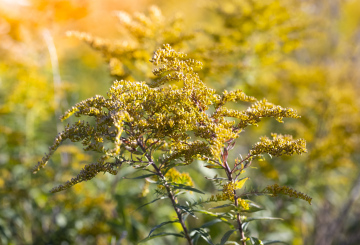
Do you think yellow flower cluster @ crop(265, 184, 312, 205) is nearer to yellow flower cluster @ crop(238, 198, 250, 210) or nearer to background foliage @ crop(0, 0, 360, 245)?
yellow flower cluster @ crop(238, 198, 250, 210)

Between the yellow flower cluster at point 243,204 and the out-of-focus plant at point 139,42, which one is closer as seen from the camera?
the yellow flower cluster at point 243,204

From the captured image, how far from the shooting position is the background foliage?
2891 millimetres

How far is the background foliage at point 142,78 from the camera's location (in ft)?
9.48

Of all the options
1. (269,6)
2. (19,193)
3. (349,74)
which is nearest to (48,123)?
(19,193)

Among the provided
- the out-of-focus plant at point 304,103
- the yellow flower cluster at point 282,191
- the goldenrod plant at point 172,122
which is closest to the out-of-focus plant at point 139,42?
the out-of-focus plant at point 304,103

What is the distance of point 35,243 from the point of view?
291cm

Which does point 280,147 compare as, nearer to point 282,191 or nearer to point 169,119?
point 282,191

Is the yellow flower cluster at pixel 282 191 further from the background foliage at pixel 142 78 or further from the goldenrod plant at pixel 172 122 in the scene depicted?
the background foliage at pixel 142 78

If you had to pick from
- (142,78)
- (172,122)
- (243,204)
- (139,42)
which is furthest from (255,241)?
(139,42)

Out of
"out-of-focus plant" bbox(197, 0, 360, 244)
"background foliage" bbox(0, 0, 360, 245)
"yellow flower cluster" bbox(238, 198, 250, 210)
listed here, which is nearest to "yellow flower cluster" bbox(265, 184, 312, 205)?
"yellow flower cluster" bbox(238, 198, 250, 210)

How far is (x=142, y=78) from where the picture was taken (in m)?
3.09

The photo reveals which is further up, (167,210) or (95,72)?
(95,72)

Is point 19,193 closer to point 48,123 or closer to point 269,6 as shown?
point 48,123

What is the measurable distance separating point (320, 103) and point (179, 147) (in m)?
3.32
